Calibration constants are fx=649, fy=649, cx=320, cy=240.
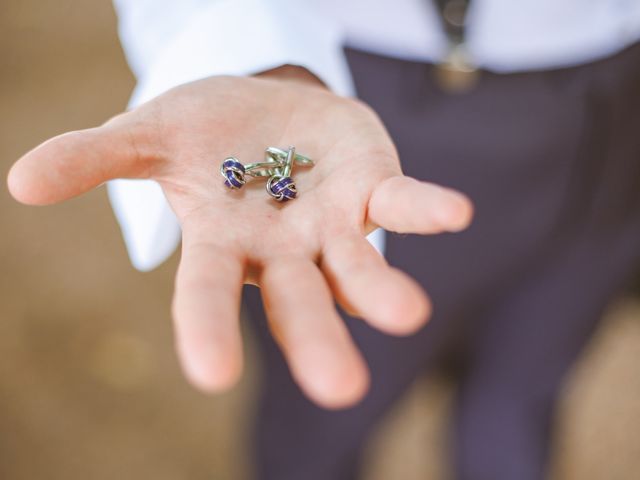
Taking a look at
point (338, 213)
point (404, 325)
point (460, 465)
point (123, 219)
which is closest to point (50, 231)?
point (123, 219)

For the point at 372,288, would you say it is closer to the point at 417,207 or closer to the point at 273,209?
the point at 417,207

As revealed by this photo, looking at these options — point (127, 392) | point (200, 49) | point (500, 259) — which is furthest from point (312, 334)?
point (127, 392)

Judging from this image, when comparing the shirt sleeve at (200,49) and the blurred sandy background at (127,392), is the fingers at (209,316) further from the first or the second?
the blurred sandy background at (127,392)

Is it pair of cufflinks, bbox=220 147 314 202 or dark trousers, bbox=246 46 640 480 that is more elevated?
pair of cufflinks, bbox=220 147 314 202

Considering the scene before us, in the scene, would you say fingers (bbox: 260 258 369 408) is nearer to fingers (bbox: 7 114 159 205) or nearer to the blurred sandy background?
fingers (bbox: 7 114 159 205)

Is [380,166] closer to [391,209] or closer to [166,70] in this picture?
[391,209]

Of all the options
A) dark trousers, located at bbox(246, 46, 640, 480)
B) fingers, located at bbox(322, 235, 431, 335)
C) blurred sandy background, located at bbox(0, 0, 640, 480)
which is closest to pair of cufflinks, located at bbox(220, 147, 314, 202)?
fingers, located at bbox(322, 235, 431, 335)

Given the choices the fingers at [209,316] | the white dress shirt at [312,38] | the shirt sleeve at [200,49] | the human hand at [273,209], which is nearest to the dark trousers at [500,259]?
the white dress shirt at [312,38]
